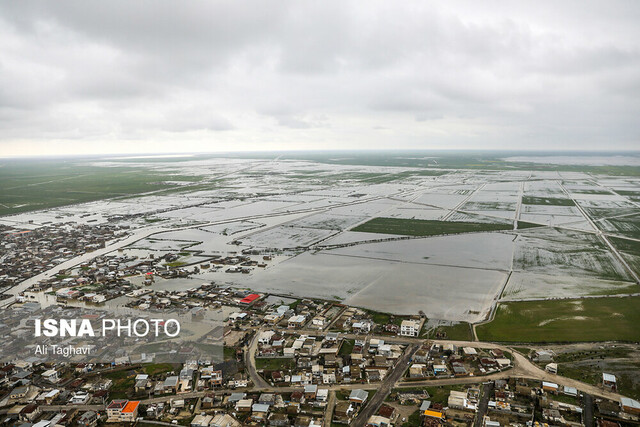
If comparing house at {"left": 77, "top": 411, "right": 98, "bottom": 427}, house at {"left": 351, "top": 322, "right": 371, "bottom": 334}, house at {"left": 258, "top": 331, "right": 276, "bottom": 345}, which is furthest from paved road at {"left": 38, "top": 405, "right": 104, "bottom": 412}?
house at {"left": 351, "top": 322, "right": 371, "bottom": 334}

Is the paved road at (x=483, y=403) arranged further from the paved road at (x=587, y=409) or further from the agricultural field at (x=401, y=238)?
the agricultural field at (x=401, y=238)

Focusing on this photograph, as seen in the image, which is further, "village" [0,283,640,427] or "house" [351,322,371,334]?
"house" [351,322,371,334]

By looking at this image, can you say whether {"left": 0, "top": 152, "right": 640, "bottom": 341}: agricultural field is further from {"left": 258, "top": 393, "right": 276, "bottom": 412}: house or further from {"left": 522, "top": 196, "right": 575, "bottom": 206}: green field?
{"left": 258, "top": 393, "right": 276, "bottom": 412}: house

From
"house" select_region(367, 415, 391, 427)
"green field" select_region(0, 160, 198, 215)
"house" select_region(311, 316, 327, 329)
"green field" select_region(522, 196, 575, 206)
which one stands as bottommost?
"house" select_region(367, 415, 391, 427)

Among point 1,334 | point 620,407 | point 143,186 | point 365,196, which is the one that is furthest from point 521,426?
point 143,186

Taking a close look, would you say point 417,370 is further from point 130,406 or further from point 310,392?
point 130,406

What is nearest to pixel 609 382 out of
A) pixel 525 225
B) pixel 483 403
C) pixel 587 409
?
pixel 587 409

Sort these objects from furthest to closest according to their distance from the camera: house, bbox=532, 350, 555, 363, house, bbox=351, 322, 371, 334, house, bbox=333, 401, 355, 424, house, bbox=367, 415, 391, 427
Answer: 1. house, bbox=351, 322, 371, 334
2. house, bbox=532, 350, 555, 363
3. house, bbox=333, 401, 355, 424
4. house, bbox=367, 415, 391, 427

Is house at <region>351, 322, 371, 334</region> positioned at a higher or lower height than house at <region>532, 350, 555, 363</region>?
higher

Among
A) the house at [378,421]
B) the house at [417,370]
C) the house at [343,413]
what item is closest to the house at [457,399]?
the house at [417,370]
